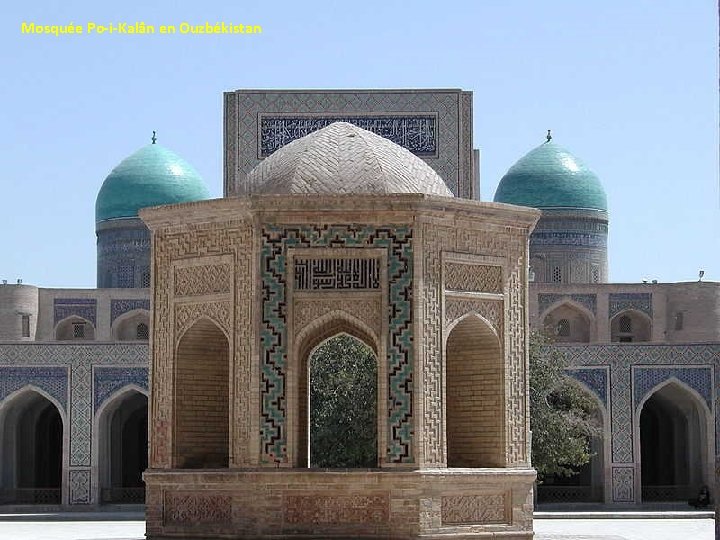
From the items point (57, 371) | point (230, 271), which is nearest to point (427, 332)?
point (230, 271)

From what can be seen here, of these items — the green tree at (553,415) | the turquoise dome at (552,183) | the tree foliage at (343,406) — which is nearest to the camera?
the tree foliage at (343,406)

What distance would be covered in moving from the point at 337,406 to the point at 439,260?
8972 mm

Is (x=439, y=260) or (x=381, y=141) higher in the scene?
(x=381, y=141)

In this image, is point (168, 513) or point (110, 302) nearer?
point (168, 513)

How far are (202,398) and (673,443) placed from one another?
719 inches

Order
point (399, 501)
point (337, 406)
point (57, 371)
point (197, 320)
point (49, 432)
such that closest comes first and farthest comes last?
point (399, 501), point (197, 320), point (337, 406), point (57, 371), point (49, 432)

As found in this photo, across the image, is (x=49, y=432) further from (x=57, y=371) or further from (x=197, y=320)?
(x=197, y=320)

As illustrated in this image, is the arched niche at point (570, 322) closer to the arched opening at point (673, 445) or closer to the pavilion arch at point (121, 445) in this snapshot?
the arched opening at point (673, 445)

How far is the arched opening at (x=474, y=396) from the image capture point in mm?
11109

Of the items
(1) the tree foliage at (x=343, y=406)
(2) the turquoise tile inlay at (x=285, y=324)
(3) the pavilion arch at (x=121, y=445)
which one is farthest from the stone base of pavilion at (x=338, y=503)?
(3) the pavilion arch at (x=121, y=445)

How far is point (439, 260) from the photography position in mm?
10711

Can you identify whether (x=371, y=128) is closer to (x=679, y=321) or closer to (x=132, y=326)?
(x=132, y=326)

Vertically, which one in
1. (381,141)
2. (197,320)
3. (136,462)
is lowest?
(136,462)

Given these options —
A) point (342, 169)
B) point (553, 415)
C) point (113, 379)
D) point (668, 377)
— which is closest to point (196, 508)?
point (342, 169)
